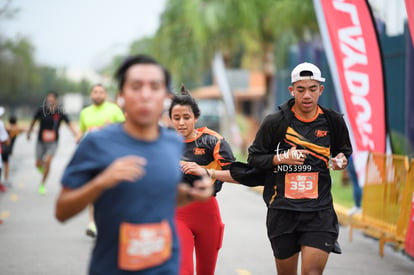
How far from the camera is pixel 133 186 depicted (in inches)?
127

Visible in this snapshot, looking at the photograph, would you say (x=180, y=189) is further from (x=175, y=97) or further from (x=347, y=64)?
(x=347, y=64)

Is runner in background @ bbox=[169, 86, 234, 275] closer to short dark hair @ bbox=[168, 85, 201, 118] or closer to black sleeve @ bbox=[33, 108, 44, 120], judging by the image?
short dark hair @ bbox=[168, 85, 201, 118]

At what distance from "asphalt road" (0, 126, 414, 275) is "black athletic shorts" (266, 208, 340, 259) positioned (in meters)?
2.62

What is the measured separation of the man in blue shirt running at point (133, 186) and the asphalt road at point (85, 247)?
15.1 ft

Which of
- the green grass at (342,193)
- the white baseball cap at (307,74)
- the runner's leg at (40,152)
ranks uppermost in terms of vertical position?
the white baseball cap at (307,74)

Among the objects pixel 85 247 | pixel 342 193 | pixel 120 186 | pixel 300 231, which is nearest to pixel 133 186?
pixel 120 186

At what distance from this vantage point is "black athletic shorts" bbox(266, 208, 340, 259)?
523 cm

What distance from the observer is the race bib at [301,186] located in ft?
17.4

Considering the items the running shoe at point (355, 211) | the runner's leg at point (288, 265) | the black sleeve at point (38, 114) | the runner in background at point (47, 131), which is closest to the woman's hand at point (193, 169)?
the runner's leg at point (288, 265)

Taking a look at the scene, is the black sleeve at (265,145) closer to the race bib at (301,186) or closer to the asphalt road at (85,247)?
the race bib at (301,186)

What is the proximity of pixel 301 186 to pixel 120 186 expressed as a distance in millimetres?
2350

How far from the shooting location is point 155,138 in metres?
3.38

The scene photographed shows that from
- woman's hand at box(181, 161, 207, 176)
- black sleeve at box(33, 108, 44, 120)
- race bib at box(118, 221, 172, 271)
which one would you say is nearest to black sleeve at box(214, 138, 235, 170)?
woman's hand at box(181, 161, 207, 176)

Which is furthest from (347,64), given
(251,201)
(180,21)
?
(180,21)
